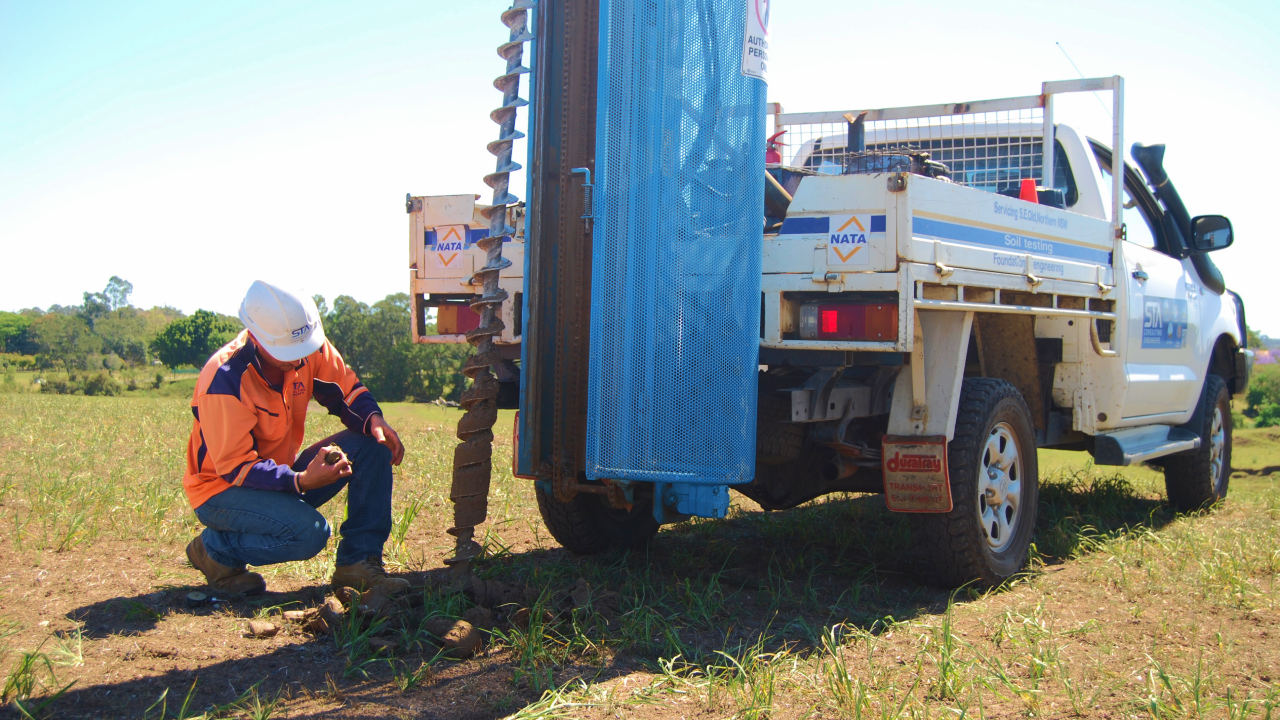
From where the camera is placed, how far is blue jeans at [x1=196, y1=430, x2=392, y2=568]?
358 cm

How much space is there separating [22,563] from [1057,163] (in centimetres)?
611

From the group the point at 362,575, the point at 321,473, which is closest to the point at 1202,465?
the point at 362,575

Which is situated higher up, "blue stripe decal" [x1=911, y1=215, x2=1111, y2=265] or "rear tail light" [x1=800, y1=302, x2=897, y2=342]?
"blue stripe decal" [x1=911, y1=215, x2=1111, y2=265]

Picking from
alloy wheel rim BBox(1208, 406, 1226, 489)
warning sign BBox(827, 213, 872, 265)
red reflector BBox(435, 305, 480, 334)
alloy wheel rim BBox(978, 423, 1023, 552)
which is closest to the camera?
warning sign BBox(827, 213, 872, 265)

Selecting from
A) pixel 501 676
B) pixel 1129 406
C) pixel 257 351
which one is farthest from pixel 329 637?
pixel 1129 406

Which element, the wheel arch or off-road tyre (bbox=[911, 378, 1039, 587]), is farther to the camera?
the wheel arch

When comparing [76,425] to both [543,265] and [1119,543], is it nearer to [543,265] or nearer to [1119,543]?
[543,265]

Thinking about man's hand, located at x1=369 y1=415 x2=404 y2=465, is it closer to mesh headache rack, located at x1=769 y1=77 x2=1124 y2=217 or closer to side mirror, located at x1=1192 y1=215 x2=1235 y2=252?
mesh headache rack, located at x1=769 y1=77 x2=1124 y2=217

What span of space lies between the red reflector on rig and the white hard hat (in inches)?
82.2

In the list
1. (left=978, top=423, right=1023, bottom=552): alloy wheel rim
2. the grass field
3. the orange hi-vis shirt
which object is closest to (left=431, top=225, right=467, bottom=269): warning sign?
the orange hi-vis shirt

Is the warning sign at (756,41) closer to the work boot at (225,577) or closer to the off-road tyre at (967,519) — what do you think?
the off-road tyre at (967,519)

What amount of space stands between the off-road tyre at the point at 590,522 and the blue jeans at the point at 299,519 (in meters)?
Result: 0.85

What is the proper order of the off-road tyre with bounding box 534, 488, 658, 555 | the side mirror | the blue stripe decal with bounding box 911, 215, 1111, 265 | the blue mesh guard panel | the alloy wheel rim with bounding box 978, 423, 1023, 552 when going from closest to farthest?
the blue mesh guard panel < the blue stripe decal with bounding box 911, 215, 1111, 265 < the alloy wheel rim with bounding box 978, 423, 1023, 552 < the off-road tyre with bounding box 534, 488, 658, 555 < the side mirror

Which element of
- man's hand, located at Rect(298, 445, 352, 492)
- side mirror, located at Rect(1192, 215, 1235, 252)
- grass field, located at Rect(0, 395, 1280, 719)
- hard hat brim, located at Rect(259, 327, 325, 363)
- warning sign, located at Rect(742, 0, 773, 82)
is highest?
warning sign, located at Rect(742, 0, 773, 82)
